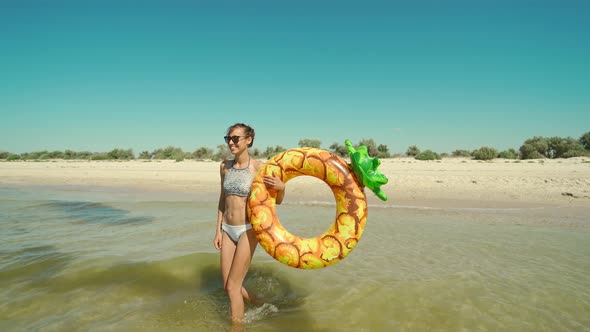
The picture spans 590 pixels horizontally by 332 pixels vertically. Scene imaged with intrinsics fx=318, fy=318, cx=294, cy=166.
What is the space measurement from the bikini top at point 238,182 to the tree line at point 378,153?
1474 centimetres

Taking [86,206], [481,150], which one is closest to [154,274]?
[86,206]

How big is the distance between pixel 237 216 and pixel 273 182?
21.8 inches

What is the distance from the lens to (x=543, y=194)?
34.9 feet

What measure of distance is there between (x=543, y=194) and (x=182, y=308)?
1188cm

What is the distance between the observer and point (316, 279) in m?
4.59

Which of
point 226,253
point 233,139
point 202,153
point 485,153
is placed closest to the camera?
point 233,139

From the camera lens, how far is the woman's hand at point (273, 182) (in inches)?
128

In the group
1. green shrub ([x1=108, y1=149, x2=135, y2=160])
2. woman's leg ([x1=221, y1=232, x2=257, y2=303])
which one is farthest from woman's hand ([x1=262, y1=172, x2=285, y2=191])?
green shrub ([x1=108, y1=149, x2=135, y2=160])

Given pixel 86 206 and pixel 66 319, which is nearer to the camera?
pixel 66 319

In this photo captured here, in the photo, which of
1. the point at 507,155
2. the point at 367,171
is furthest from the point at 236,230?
the point at 507,155

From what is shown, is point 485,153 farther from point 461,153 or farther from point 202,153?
point 202,153

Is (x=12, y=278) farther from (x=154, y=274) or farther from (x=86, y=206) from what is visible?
(x=86, y=206)

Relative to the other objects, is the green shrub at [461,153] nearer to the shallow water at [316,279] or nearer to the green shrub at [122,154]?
the shallow water at [316,279]

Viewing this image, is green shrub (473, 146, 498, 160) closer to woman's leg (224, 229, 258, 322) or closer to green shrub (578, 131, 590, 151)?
green shrub (578, 131, 590, 151)
